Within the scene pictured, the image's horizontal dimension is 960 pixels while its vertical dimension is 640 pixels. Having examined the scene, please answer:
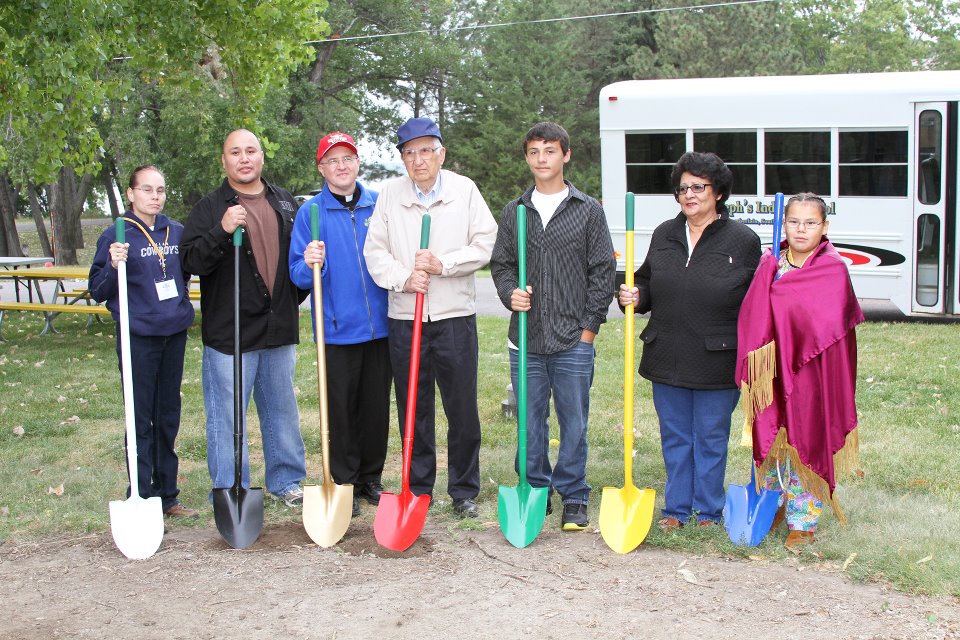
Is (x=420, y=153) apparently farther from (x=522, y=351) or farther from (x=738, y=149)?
(x=738, y=149)

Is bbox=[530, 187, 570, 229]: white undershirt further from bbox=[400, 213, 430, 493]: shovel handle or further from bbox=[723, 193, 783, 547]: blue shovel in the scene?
bbox=[723, 193, 783, 547]: blue shovel

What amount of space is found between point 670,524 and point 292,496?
6.58ft

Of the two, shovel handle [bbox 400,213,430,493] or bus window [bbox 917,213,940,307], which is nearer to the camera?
shovel handle [bbox 400,213,430,493]

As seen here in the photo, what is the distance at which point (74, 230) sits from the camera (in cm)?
2867

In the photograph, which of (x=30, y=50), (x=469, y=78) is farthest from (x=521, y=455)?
(x=469, y=78)

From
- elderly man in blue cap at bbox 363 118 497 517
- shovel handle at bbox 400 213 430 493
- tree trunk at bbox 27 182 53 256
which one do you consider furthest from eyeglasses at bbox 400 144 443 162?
tree trunk at bbox 27 182 53 256

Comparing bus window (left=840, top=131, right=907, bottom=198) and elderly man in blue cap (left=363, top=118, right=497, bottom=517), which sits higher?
bus window (left=840, top=131, right=907, bottom=198)

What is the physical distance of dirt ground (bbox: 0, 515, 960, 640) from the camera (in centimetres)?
373

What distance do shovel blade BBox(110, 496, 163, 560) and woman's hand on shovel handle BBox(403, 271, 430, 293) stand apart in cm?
156

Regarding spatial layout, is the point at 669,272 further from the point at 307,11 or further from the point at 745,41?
the point at 745,41

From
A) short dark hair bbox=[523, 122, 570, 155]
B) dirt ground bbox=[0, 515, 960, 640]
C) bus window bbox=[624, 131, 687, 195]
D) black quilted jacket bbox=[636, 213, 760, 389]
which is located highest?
bus window bbox=[624, 131, 687, 195]

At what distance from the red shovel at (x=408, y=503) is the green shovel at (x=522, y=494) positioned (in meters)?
0.39

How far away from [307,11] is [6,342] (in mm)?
5559

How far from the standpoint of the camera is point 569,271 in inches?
187
